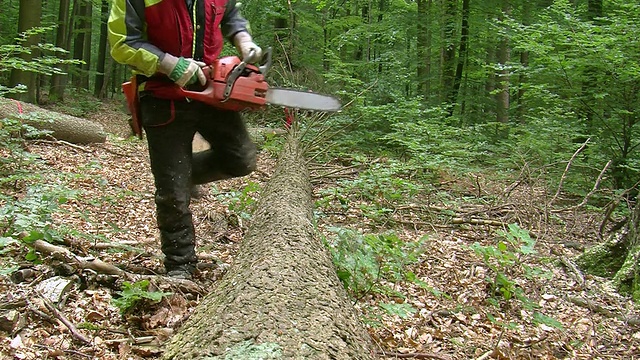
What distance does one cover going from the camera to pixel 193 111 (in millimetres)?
3076

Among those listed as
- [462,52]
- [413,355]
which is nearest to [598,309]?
[413,355]

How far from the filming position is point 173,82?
292 cm

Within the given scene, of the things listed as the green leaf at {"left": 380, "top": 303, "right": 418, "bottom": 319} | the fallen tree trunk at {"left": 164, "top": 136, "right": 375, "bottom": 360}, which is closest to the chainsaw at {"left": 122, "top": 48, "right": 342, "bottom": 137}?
the fallen tree trunk at {"left": 164, "top": 136, "right": 375, "bottom": 360}

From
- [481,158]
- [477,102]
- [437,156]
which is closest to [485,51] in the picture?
[477,102]

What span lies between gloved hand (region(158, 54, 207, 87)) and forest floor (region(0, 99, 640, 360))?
110cm

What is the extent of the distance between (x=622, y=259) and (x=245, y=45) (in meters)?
3.78

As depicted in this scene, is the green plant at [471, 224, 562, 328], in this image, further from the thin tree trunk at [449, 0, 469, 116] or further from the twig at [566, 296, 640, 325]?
the thin tree trunk at [449, 0, 469, 116]

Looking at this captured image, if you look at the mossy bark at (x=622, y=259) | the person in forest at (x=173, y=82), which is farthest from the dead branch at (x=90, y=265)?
the mossy bark at (x=622, y=259)

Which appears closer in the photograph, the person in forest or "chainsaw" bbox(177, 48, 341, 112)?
the person in forest

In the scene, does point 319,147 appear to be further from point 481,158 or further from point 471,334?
point 471,334

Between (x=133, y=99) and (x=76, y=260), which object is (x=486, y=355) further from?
(x=133, y=99)

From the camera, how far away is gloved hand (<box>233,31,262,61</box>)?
306 centimetres

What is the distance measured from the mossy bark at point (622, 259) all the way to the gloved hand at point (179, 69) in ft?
12.0

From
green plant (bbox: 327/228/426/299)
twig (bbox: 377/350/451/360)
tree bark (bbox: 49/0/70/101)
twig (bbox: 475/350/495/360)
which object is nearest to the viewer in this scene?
twig (bbox: 377/350/451/360)
